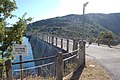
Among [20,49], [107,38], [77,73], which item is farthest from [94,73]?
[107,38]

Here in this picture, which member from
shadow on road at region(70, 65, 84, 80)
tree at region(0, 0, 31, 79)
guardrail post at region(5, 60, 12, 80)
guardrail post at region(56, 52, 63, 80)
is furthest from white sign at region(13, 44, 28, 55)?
tree at region(0, 0, 31, 79)

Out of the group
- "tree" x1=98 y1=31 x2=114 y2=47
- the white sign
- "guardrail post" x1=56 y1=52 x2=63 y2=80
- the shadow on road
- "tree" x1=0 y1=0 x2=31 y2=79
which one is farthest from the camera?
"tree" x1=98 y1=31 x2=114 y2=47

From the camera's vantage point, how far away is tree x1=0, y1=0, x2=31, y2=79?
15516 mm

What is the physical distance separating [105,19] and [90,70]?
164 meters

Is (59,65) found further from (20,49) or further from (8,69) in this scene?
(8,69)

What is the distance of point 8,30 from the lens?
1595 centimetres

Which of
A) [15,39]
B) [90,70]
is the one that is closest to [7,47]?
[15,39]

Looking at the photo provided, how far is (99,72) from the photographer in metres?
13.1

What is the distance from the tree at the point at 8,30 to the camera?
15516mm

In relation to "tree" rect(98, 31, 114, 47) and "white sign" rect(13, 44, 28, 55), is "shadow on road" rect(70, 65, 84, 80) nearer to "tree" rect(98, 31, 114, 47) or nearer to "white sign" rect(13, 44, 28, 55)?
"white sign" rect(13, 44, 28, 55)

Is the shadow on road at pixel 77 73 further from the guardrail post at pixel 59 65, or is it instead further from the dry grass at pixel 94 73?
the guardrail post at pixel 59 65

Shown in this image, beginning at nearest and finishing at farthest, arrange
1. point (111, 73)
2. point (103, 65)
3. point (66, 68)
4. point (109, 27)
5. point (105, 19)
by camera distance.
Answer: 1. point (111, 73)
2. point (66, 68)
3. point (103, 65)
4. point (109, 27)
5. point (105, 19)

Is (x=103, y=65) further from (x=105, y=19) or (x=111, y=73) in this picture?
(x=105, y=19)

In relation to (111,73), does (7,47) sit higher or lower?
higher
